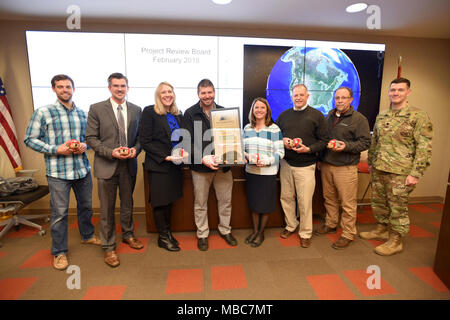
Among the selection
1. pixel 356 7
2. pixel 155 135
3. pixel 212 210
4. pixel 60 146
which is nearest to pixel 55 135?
pixel 60 146

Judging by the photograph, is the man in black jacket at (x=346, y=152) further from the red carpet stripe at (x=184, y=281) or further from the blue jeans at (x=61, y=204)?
the blue jeans at (x=61, y=204)

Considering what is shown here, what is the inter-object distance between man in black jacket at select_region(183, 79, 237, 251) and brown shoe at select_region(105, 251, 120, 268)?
32.2 inches

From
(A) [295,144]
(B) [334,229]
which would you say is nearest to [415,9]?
(A) [295,144]

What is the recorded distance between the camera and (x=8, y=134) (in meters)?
3.04

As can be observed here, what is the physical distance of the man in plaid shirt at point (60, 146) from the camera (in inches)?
78.6

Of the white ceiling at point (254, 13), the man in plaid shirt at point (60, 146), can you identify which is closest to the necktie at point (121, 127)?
the man in plaid shirt at point (60, 146)

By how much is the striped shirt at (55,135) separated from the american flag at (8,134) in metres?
1.56

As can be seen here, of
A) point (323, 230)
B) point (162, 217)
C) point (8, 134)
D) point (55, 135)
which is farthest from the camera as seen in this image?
point (8, 134)

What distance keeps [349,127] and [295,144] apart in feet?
2.19

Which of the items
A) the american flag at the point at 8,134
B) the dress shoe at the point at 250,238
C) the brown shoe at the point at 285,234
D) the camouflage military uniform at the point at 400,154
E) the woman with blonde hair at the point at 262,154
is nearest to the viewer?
the camouflage military uniform at the point at 400,154

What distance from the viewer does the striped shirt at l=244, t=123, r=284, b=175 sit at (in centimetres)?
227

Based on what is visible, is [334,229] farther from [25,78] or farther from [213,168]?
[25,78]

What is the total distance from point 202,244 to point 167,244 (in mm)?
380

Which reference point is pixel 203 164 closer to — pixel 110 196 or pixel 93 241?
pixel 110 196
